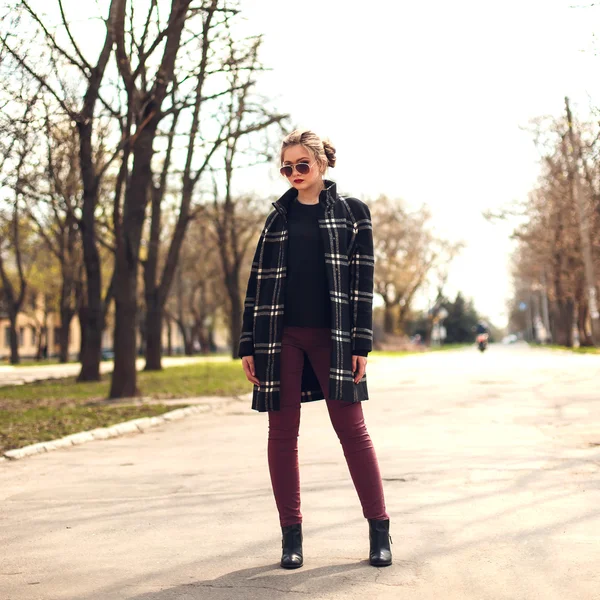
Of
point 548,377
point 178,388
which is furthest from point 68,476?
point 548,377

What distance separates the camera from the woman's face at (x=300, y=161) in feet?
14.6

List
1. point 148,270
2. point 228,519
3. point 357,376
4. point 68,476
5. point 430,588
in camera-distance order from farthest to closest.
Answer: point 148,270
point 68,476
point 228,519
point 357,376
point 430,588

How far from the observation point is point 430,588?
3852 mm

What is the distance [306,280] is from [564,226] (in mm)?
38754

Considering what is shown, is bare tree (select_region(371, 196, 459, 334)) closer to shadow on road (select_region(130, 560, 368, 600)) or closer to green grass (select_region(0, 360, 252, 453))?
green grass (select_region(0, 360, 252, 453))

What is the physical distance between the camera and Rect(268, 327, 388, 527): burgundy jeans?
4.34m

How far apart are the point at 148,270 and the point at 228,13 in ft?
47.2

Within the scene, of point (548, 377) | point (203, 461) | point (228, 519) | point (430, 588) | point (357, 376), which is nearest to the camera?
point (430, 588)

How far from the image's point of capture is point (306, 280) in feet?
14.4

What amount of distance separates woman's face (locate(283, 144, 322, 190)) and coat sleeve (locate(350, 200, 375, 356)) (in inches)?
10.3

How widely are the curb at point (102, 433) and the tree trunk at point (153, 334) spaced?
13039mm

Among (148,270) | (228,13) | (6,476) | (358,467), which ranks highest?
(228,13)

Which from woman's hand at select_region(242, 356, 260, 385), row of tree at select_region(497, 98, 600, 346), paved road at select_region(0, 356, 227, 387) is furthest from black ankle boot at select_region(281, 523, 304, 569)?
row of tree at select_region(497, 98, 600, 346)

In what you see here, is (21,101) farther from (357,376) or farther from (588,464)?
(357,376)
